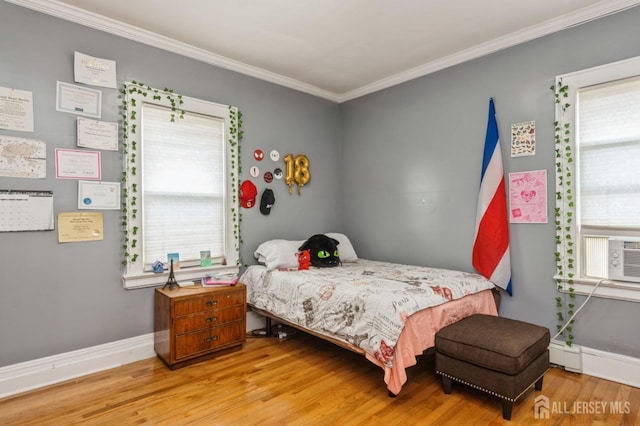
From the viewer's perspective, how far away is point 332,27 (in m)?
2.98

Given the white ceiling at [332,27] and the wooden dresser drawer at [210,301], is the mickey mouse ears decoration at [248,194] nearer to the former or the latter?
the wooden dresser drawer at [210,301]

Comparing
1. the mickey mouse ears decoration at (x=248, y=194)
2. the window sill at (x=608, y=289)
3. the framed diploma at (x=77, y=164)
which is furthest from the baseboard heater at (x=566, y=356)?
the framed diploma at (x=77, y=164)

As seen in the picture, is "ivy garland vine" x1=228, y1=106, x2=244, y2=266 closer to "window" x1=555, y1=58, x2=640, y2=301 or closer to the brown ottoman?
the brown ottoman

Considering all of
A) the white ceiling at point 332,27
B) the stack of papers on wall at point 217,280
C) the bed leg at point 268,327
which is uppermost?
the white ceiling at point 332,27

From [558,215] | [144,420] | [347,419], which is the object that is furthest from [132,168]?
[558,215]

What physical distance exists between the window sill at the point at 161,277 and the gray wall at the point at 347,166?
7 cm

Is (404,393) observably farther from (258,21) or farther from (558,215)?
(258,21)

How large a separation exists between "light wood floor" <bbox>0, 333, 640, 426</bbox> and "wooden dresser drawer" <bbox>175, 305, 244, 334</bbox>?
31cm

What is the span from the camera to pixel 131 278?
2.98 m

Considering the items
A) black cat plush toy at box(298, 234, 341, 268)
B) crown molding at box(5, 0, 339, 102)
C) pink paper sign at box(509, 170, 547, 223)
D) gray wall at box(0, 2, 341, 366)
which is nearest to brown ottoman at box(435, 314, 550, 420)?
pink paper sign at box(509, 170, 547, 223)

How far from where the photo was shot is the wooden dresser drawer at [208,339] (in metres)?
2.87

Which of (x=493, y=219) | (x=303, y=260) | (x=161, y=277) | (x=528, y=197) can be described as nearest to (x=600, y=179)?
(x=528, y=197)

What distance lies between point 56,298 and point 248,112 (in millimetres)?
2396

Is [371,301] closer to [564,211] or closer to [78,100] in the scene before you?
[564,211]
